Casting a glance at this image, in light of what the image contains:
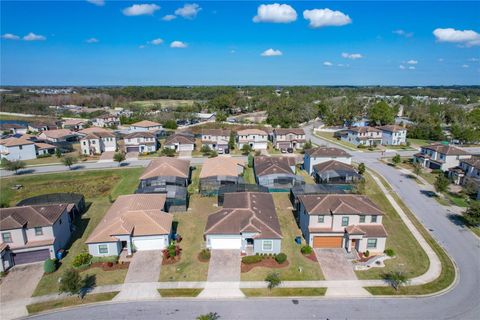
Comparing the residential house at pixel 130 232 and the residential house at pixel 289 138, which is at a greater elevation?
the residential house at pixel 289 138

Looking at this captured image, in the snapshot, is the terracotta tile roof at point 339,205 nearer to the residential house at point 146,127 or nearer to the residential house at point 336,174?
the residential house at point 336,174

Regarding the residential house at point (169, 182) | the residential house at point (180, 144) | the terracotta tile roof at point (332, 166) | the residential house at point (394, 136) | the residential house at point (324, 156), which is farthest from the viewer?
the residential house at point (394, 136)

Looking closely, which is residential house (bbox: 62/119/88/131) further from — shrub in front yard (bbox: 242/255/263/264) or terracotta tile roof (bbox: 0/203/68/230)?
shrub in front yard (bbox: 242/255/263/264)

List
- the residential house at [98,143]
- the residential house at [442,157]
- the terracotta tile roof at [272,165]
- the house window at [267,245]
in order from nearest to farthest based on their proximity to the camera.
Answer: the house window at [267,245] < the terracotta tile roof at [272,165] < the residential house at [442,157] < the residential house at [98,143]

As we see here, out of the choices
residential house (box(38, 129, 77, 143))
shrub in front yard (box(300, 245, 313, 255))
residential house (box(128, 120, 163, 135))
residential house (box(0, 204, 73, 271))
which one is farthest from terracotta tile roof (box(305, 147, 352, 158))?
residential house (box(38, 129, 77, 143))

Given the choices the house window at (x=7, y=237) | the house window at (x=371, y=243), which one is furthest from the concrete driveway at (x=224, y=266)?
the house window at (x=7, y=237)

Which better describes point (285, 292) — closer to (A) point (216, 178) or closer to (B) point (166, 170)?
(A) point (216, 178)

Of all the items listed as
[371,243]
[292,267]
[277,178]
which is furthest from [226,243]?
[277,178]
